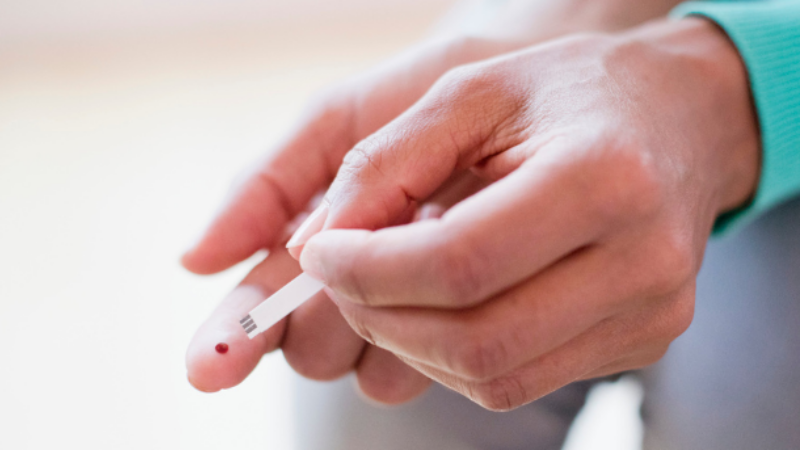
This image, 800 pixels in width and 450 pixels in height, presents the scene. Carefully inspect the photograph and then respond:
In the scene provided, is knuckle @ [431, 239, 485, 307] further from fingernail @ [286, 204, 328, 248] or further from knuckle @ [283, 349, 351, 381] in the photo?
knuckle @ [283, 349, 351, 381]

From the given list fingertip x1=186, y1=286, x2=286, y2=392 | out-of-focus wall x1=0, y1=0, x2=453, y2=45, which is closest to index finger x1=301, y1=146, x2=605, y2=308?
fingertip x1=186, y1=286, x2=286, y2=392

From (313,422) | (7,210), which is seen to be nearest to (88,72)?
(7,210)

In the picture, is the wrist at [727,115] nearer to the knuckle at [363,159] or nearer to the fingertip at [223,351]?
the knuckle at [363,159]

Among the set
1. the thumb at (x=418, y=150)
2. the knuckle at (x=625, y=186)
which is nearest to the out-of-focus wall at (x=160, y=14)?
the thumb at (x=418, y=150)

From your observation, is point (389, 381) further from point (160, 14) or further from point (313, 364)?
point (160, 14)

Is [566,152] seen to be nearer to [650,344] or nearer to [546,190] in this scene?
[546,190]

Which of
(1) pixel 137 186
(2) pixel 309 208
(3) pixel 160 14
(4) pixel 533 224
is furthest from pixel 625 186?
(3) pixel 160 14
